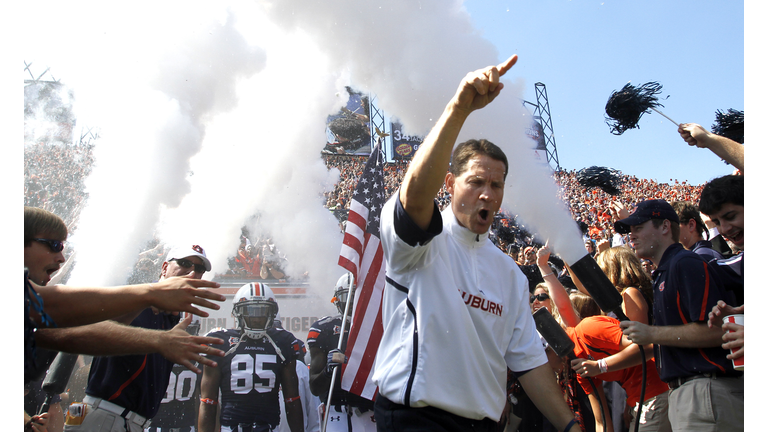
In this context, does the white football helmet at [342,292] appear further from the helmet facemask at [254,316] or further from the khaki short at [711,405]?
the khaki short at [711,405]

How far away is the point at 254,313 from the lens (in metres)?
5.02

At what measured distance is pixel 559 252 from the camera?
3.76 m

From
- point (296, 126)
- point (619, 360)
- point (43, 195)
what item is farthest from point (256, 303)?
point (43, 195)

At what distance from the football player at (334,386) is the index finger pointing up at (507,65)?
3076 millimetres

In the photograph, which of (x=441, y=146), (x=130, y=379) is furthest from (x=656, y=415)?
(x=130, y=379)

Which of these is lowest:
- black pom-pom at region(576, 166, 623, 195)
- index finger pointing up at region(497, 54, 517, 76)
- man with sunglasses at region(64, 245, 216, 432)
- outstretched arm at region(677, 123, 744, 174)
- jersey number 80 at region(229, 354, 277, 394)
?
man with sunglasses at region(64, 245, 216, 432)

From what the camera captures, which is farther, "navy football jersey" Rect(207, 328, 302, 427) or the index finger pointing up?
"navy football jersey" Rect(207, 328, 302, 427)

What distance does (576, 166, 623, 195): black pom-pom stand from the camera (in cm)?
555

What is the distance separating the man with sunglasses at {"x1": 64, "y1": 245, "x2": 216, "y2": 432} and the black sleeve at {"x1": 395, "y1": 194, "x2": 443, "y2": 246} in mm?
2361

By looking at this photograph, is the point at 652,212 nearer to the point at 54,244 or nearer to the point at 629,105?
the point at 629,105

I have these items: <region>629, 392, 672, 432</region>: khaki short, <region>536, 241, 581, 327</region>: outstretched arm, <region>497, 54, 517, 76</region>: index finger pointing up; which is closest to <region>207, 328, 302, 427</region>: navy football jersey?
<region>536, 241, 581, 327</region>: outstretched arm

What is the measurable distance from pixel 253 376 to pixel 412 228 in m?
3.59

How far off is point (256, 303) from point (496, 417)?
11.5 feet

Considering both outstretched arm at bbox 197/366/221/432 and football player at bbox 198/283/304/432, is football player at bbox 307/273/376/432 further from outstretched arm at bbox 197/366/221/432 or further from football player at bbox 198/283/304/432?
outstretched arm at bbox 197/366/221/432
